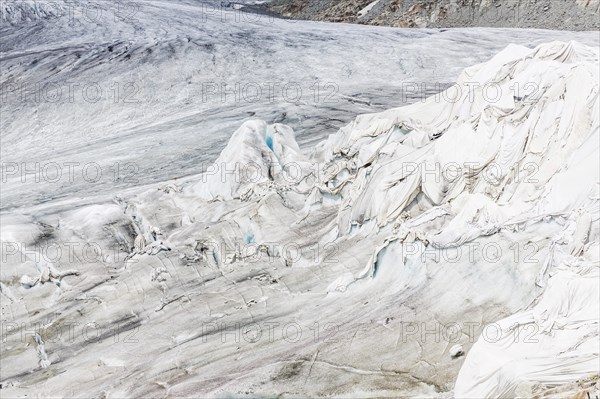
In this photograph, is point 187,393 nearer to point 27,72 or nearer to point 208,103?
point 208,103

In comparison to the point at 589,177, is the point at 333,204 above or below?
below

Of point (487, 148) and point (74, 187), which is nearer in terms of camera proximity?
point (487, 148)

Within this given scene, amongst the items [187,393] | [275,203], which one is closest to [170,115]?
[275,203]

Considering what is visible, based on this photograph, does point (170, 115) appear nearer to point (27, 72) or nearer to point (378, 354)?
point (27, 72)

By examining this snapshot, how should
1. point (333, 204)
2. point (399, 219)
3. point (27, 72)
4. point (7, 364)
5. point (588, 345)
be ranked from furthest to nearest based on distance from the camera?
point (27, 72) < point (333, 204) < point (399, 219) < point (7, 364) < point (588, 345)

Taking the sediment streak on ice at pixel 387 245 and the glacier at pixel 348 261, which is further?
the glacier at pixel 348 261

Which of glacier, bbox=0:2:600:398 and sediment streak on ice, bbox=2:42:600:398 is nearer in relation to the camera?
sediment streak on ice, bbox=2:42:600:398

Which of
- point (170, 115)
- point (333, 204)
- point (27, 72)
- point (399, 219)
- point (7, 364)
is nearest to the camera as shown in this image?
point (7, 364)

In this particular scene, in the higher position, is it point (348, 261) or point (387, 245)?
point (387, 245)

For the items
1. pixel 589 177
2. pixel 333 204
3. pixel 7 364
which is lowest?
pixel 7 364

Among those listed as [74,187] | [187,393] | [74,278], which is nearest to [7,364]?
[74,278]

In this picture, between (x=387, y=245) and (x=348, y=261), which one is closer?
(x=387, y=245)
